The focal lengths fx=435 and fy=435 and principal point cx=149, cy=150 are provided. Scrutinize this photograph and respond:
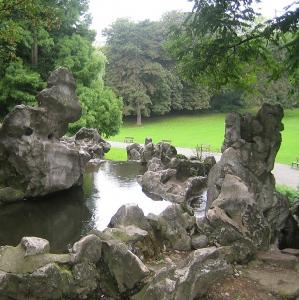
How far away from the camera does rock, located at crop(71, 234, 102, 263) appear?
8.66 metres

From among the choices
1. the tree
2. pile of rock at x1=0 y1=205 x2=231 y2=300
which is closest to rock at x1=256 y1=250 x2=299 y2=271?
pile of rock at x1=0 y1=205 x2=231 y2=300

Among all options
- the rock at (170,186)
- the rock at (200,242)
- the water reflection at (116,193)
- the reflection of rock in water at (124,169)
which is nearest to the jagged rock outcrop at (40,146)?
the water reflection at (116,193)

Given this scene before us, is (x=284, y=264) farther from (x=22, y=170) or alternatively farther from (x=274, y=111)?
(x=22, y=170)

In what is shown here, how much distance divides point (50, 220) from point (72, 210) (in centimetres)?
133

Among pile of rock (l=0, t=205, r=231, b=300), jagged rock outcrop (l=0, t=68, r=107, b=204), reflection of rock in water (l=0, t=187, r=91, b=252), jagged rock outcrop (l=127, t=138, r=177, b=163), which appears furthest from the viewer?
jagged rock outcrop (l=127, t=138, r=177, b=163)

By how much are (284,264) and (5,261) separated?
20.0 ft

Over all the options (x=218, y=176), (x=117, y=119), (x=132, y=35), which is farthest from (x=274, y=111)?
(x=132, y=35)

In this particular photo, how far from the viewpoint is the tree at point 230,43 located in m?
11.6

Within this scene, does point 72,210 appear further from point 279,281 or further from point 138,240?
point 279,281

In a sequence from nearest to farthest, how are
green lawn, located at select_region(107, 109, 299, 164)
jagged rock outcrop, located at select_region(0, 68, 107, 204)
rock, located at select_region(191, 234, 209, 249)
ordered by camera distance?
rock, located at select_region(191, 234, 209, 249) → jagged rock outcrop, located at select_region(0, 68, 107, 204) → green lawn, located at select_region(107, 109, 299, 164)

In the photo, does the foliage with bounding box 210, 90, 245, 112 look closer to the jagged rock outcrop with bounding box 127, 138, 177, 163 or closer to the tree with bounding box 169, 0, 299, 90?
the jagged rock outcrop with bounding box 127, 138, 177, 163

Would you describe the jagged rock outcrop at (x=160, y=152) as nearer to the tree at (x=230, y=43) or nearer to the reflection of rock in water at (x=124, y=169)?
the reflection of rock in water at (x=124, y=169)

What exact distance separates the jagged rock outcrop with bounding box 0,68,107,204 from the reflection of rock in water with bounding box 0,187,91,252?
2.01ft

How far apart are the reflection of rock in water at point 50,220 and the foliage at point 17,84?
49.5 ft
